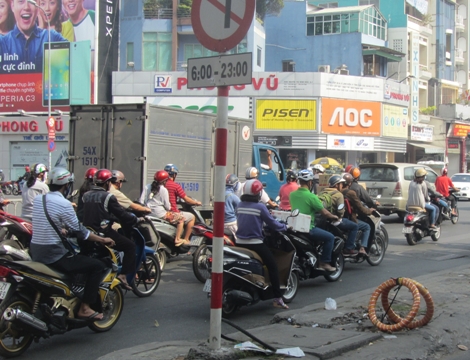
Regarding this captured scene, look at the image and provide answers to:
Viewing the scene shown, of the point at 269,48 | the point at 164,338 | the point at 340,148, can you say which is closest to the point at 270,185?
the point at 164,338

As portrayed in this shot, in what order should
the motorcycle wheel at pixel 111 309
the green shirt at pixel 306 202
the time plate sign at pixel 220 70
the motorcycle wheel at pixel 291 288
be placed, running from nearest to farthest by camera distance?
the time plate sign at pixel 220 70 < the motorcycle wheel at pixel 111 309 < the motorcycle wheel at pixel 291 288 < the green shirt at pixel 306 202

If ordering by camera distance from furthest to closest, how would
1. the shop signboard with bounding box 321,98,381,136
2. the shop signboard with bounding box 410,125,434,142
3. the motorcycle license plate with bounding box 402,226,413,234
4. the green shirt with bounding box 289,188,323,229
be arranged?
the shop signboard with bounding box 410,125,434,142
the shop signboard with bounding box 321,98,381,136
the motorcycle license plate with bounding box 402,226,413,234
the green shirt with bounding box 289,188,323,229

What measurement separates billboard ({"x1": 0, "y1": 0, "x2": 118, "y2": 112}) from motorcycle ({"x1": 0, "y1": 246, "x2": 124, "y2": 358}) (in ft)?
117

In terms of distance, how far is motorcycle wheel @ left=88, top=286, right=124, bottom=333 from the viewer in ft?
21.9

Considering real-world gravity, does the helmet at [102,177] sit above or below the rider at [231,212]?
above

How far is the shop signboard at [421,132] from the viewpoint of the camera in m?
46.8

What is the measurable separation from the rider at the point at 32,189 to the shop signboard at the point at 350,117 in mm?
29485

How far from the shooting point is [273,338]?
20.1 ft

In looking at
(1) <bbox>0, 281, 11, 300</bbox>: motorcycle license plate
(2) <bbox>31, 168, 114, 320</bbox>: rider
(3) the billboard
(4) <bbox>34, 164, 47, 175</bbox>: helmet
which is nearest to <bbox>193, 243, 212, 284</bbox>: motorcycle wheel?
(4) <bbox>34, 164, 47, 175</bbox>: helmet

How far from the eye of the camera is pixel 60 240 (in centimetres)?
605

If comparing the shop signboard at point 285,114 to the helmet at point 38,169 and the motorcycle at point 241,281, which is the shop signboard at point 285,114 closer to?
the helmet at point 38,169

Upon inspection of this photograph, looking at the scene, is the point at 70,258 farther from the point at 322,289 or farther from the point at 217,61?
the point at 322,289

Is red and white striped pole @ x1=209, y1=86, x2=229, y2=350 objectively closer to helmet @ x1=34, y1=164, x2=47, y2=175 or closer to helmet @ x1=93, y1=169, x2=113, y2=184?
helmet @ x1=93, y1=169, x2=113, y2=184

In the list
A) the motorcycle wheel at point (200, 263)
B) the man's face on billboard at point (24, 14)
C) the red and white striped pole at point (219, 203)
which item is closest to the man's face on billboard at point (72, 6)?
the man's face on billboard at point (24, 14)
